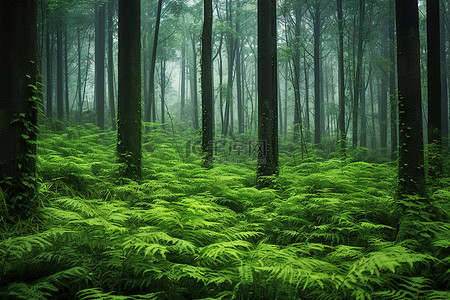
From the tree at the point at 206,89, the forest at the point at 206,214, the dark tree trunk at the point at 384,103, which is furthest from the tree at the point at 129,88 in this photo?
the dark tree trunk at the point at 384,103

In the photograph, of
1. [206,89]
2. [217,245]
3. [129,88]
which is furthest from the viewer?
[206,89]

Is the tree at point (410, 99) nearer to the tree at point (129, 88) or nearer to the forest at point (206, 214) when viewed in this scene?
the forest at point (206, 214)

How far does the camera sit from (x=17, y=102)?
4152 mm

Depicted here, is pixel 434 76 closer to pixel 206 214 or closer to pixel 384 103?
pixel 206 214

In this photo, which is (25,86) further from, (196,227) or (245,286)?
(245,286)

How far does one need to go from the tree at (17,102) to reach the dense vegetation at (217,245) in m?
0.41

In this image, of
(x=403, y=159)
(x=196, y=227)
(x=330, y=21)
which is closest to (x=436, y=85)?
(x=403, y=159)

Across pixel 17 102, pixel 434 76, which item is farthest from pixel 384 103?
pixel 17 102

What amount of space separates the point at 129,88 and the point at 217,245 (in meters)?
5.23

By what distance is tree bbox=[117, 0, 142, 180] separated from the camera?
7121 millimetres

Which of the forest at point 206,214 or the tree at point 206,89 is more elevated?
the tree at point 206,89

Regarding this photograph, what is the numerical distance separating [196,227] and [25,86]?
3507 mm

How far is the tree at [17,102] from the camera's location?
406 centimetres

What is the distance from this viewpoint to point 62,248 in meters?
3.29
